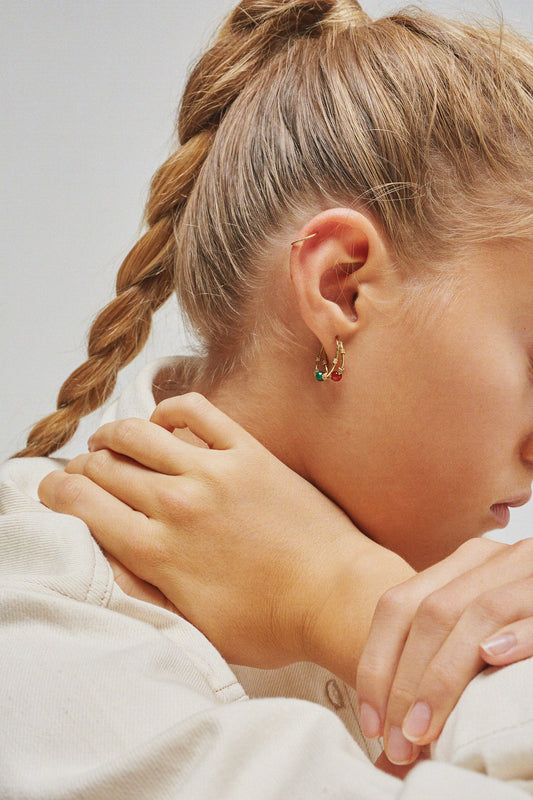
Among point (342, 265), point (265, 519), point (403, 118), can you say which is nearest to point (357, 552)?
point (265, 519)

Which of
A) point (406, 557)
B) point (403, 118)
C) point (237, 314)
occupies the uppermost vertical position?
point (403, 118)

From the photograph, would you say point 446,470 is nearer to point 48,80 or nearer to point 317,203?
point 317,203

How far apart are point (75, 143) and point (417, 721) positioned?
129 cm

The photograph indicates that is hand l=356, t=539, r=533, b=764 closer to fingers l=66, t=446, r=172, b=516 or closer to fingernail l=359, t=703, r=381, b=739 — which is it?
fingernail l=359, t=703, r=381, b=739

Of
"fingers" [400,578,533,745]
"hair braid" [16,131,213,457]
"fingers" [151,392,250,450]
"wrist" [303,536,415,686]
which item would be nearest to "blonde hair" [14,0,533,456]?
"hair braid" [16,131,213,457]

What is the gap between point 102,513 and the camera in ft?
2.47

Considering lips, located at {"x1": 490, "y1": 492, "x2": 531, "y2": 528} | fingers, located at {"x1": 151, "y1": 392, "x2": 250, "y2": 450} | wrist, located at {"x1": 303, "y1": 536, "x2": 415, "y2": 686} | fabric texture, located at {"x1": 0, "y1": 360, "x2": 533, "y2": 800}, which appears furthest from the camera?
lips, located at {"x1": 490, "y1": 492, "x2": 531, "y2": 528}

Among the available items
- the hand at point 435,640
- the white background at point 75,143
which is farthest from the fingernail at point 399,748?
the white background at point 75,143

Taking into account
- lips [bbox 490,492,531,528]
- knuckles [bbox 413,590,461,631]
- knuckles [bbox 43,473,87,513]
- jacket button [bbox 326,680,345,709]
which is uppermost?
knuckles [bbox 43,473,87,513]

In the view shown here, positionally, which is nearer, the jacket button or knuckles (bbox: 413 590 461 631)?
knuckles (bbox: 413 590 461 631)

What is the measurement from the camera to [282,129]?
88 centimetres

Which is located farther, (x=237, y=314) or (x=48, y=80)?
(x=48, y=80)

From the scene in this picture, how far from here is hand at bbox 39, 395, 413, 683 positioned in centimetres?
73

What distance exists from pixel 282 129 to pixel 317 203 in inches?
3.6
